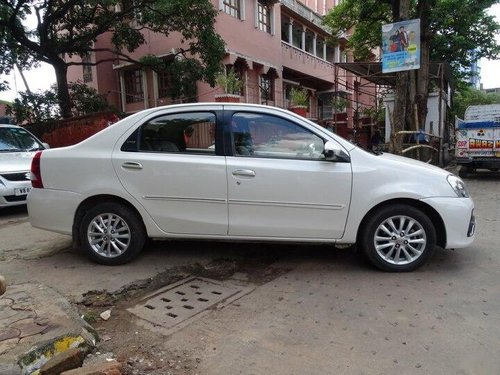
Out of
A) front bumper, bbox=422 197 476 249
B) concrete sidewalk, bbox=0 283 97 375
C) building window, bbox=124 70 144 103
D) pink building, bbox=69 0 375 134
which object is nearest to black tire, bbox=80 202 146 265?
concrete sidewalk, bbox=0 283 97 375

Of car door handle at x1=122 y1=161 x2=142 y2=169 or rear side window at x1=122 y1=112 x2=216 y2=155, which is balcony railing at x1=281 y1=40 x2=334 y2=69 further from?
car door handle at x1=122 y1=161 x2=142 y2=169

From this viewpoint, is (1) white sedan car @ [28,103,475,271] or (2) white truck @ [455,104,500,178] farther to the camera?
(2) white truck @ [455,104,500,178]

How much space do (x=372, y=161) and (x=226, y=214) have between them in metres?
1.58

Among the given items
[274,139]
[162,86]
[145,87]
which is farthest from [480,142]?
[145,87]

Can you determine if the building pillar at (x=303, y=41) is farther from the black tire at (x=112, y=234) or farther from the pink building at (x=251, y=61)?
the black tire at (x=112, y=234)

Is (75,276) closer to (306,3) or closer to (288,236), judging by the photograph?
(288,236)

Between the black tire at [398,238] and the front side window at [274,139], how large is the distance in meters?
0.94

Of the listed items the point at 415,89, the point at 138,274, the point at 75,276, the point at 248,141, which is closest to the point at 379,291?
the point at 248,141

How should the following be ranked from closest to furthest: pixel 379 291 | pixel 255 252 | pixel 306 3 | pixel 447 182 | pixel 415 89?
pixel 379 291 < pixel 447 182 < pixel 255 252 < pixel 415 89 < pixel 306 3

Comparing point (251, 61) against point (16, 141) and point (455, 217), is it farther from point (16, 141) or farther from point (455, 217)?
point (455, 217)

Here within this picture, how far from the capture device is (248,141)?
4523 millimetres

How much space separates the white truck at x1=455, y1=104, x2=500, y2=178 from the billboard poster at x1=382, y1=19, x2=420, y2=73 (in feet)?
11.2

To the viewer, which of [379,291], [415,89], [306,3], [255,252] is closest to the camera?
[379,291]

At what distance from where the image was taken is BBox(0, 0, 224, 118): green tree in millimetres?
14519
